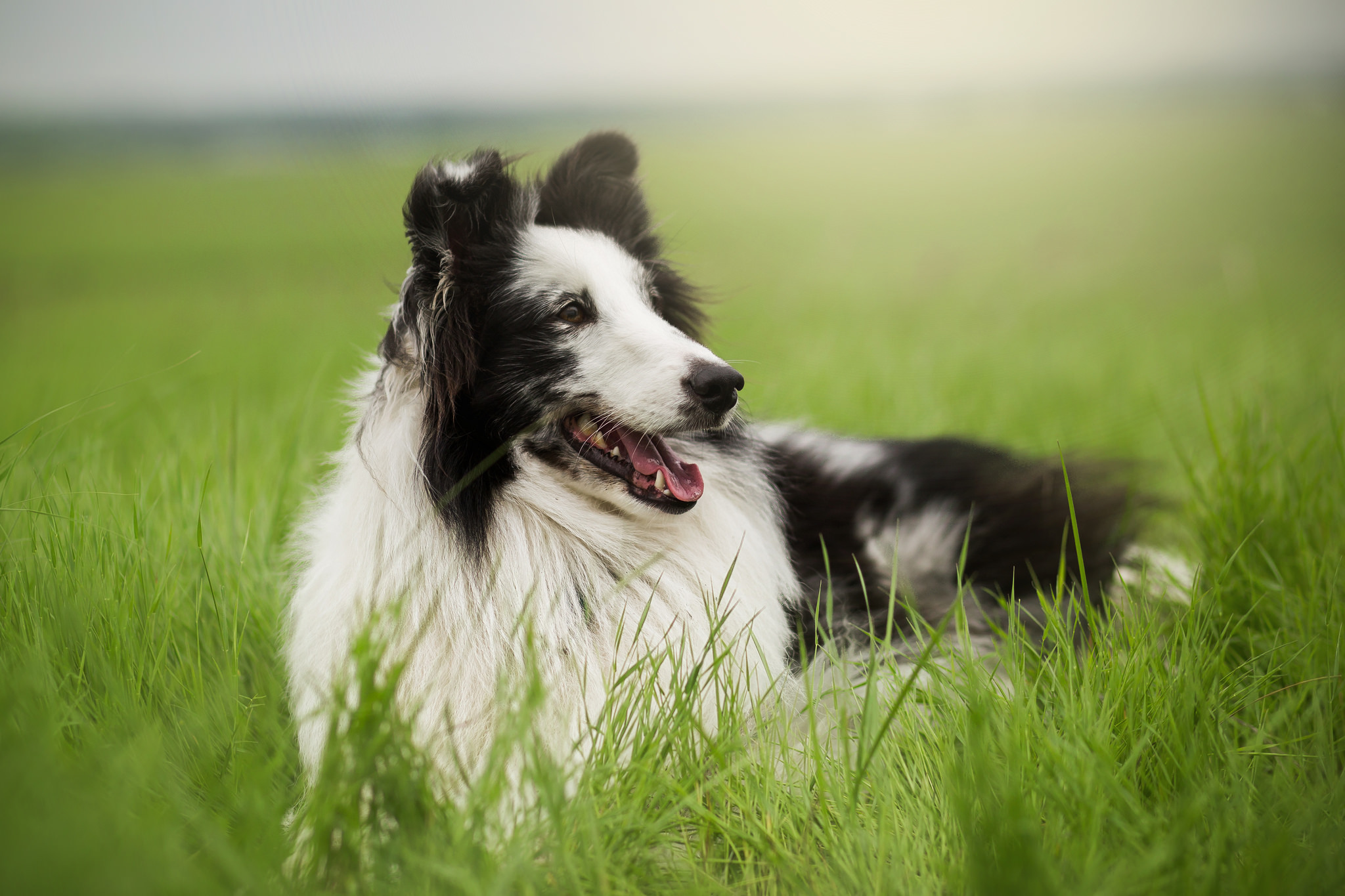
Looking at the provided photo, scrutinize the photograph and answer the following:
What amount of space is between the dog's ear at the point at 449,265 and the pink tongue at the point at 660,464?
51cm

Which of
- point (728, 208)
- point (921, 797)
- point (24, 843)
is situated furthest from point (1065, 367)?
point (24, 843)

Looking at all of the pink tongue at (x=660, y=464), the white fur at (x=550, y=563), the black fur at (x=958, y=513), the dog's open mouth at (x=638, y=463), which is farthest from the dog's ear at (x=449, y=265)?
the black fur at (x=958, y=513)

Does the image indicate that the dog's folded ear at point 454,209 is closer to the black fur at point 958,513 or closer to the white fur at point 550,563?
the white fur at point 550,563

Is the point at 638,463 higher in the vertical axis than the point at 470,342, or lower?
lower

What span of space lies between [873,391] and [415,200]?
14.4 feet

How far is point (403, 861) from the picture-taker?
1.42m

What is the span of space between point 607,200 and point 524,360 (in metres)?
0.88

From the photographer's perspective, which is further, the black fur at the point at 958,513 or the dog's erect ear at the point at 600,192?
the black fur at the point at 958,513

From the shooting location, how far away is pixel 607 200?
282cm

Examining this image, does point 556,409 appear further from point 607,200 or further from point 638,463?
point 607,200

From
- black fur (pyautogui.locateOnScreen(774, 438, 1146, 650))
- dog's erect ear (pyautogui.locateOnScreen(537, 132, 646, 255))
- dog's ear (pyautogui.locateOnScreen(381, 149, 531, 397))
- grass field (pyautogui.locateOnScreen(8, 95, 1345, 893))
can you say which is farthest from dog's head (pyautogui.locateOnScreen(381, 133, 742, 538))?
black fur (pyautogui.locateOnScreen(774, 438, 1146, 650))

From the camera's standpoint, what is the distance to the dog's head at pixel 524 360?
217 centimetres

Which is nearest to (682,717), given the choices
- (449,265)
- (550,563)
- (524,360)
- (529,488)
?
(550,563)

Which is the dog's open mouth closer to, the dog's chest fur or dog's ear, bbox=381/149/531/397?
the dog's chest fur
